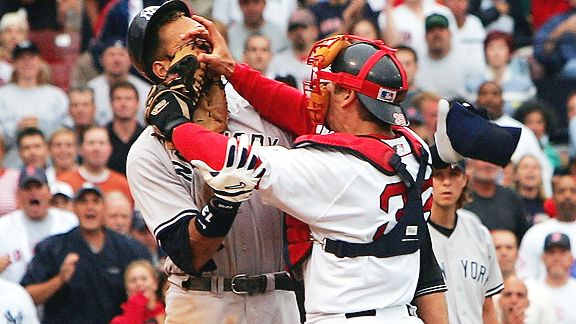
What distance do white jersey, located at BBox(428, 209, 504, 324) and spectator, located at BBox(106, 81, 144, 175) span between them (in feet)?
16.3

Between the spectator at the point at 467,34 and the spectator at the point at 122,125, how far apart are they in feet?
11.4

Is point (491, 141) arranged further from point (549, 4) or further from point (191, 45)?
point (549, 4)

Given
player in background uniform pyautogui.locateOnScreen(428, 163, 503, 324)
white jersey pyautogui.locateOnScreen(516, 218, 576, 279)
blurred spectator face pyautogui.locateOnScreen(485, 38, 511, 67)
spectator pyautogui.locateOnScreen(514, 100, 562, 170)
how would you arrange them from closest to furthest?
player in background uniform pyautogui.locateOnScreen(428, 163, 503, 324) → white jersey pyautogui.locateOnScreen(516, 218, 576, 279) → spectator pyautogui.locateOnScreen(514, 100, 562, 170) → blurred spectator face pyautogui.locateOnScreen(485, 38, 511, 67)

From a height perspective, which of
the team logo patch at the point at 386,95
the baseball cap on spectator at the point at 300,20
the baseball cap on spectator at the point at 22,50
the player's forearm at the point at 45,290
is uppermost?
the team logo patch at the point at 386,95

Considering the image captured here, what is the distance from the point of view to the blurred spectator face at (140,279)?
9516 mm

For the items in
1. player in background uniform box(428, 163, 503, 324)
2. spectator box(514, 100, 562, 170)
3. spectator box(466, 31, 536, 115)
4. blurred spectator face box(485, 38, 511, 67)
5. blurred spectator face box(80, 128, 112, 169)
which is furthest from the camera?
blurred spectator face box(485, 38, 511, 67)

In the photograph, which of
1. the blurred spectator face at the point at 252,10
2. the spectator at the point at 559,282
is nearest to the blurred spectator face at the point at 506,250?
the spectator at the point at 559,282

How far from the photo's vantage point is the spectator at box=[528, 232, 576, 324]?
1029 cm

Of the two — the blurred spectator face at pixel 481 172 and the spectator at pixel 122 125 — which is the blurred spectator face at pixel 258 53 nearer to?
the spectator at pixel 122 125

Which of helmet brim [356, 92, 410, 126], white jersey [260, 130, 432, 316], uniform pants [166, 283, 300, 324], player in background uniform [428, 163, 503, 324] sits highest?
helmet brim [356, 92, 410, 126]

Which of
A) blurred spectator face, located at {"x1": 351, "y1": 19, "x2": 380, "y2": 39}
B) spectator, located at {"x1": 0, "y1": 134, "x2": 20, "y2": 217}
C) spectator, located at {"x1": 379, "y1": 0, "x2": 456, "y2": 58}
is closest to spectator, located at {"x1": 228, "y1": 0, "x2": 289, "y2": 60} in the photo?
blurred spectator face, located at {"x1": 351, "y1": 19, "x2": 380, "y2": 39}

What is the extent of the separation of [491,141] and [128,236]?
17.2 feet

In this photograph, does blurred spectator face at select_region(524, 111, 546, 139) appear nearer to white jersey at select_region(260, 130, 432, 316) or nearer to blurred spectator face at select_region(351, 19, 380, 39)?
blurred spectator face at select_region(351, 19, 380, 39)

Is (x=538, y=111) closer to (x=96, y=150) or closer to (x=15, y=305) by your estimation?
(x=96, y=150)
